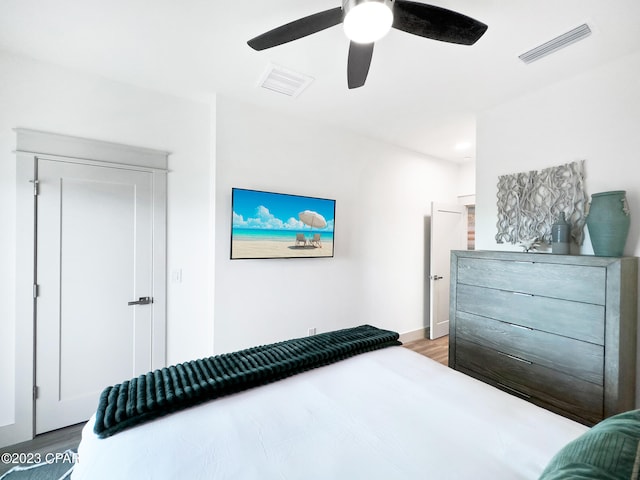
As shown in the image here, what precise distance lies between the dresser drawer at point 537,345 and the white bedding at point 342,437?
2.71ft

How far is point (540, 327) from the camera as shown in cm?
193

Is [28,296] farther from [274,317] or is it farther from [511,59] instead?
[511,59]

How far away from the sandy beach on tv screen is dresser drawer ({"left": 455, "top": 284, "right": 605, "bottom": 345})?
56.1 inches

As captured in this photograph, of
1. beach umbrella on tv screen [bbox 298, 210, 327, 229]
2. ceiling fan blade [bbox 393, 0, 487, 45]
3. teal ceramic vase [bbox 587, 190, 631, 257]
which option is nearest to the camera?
ceiling fan blade [bbox 393, 0, 487, 45]

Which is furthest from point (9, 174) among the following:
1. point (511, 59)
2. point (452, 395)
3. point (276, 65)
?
point (511, 59)

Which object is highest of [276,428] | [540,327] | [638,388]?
[540,327]

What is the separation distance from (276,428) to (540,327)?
191 centimetres

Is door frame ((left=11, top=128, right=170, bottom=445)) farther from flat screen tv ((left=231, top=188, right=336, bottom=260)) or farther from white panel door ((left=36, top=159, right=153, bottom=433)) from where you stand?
flat screen tv ((left=231, top=188, right=336, bottom=260))

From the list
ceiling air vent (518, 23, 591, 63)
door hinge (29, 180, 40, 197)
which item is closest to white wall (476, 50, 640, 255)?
ceiling air vent (518, 23, 591, 63)

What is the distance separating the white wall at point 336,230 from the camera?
2600mm

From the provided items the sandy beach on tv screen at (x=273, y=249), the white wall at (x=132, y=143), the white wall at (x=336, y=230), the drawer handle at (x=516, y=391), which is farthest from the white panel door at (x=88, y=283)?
the drawer handle at (x=516, y=391)

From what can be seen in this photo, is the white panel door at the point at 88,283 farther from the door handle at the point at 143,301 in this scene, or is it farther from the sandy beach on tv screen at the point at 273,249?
the sandy beach on tv screen at the point at 273,249

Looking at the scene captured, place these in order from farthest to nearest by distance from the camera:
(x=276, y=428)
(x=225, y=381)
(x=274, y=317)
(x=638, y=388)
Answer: (x=274, y=317)
(x=638, y=388)
(x=225, y=381)
(x=276, y=428)

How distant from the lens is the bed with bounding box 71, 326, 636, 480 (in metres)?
0.90
